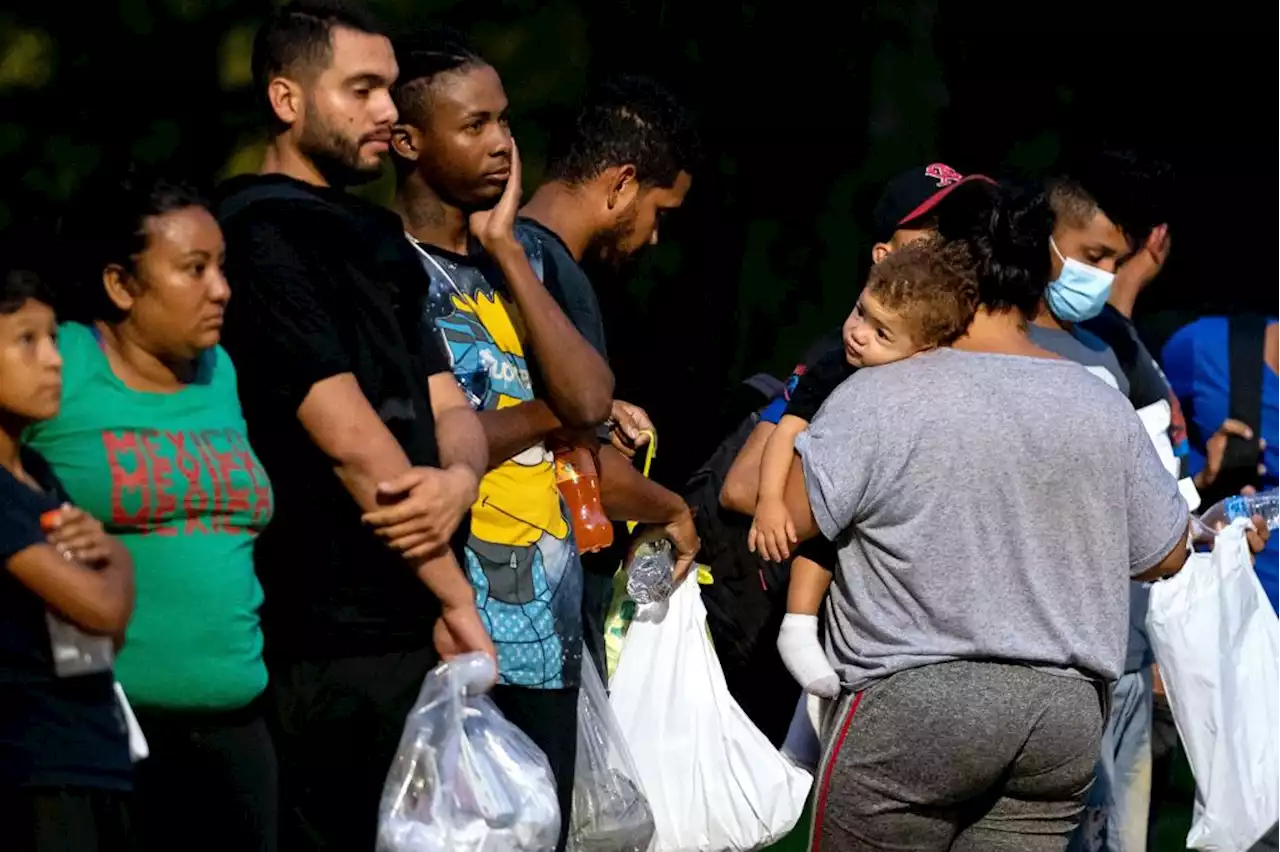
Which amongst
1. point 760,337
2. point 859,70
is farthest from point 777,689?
point 859,70

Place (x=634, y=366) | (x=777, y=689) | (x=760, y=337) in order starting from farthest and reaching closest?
(x=760, y=337), (x=634, y=366), (x=777, y=689)

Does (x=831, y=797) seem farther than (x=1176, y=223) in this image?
No

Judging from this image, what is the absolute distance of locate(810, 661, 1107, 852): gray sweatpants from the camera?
148 inches

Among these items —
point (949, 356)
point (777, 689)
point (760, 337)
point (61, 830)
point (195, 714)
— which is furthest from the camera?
point (760, 337)

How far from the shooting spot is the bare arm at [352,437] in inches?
132

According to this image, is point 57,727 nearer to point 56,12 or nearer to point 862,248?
point 56,12

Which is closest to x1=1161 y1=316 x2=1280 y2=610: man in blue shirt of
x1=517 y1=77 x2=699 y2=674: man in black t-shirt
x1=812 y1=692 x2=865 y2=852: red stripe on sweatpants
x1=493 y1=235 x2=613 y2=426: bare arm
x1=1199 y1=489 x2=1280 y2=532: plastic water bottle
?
x1=1199 y1=489 x2=1280 y2=532: plastic water bottle

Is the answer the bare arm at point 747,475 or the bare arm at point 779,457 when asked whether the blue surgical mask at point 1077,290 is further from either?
the bare arm at point 779,457

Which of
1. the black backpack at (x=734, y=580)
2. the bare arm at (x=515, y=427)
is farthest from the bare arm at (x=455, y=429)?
the black backpack at (x=734, y=580)

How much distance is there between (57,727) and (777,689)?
2460 millimetres

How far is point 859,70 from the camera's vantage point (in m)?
7.50

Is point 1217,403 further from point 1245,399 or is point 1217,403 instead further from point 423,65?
point 423,65

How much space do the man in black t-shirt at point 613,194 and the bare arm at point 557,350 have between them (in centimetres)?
35

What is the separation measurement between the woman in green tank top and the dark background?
1572mm
